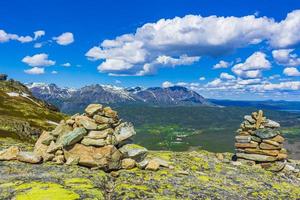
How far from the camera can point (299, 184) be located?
32.1m

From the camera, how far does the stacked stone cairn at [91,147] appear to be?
87.3 ft

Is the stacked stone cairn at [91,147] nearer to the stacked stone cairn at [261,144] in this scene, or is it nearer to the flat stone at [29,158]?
the flat stone at [29,158]

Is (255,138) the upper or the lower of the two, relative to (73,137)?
lower

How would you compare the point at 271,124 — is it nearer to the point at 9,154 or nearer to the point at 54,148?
the point at 54,148

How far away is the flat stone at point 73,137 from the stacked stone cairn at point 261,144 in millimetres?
16556

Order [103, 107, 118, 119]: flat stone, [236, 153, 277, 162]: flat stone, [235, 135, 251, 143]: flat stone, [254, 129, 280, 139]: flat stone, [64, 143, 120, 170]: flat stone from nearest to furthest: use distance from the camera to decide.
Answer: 1. [64, 143, 120, 170]: flat stone
2. [103, 107, 118, 119]: flat stone
3. [236, 153, 277, 162]: flat stone
4. [254, 129, 280, 139]: flat stone
5. [235, 135, 251, 143]: flat stone

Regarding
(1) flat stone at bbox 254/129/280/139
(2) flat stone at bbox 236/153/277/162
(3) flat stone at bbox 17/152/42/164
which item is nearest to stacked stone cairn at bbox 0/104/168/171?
(3) flat stone at bbox 17/152/42/164

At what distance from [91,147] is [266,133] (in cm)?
1795

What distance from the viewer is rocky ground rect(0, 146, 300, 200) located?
833 inches

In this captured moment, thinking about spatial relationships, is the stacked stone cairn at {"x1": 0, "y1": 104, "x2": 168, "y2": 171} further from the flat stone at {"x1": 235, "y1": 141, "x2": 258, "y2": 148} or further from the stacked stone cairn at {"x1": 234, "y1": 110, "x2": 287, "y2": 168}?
the stacked stone cairn at {"x1": 234, "y1": 110, "x2": 287, "y2": 168}

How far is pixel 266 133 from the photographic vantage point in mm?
36375

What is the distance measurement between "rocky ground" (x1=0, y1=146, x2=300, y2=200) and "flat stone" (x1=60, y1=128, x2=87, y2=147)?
174 cm

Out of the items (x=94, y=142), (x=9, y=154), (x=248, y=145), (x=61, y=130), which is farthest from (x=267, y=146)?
(x=9, y=154)

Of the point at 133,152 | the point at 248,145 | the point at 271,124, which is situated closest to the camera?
the point at 133,152
